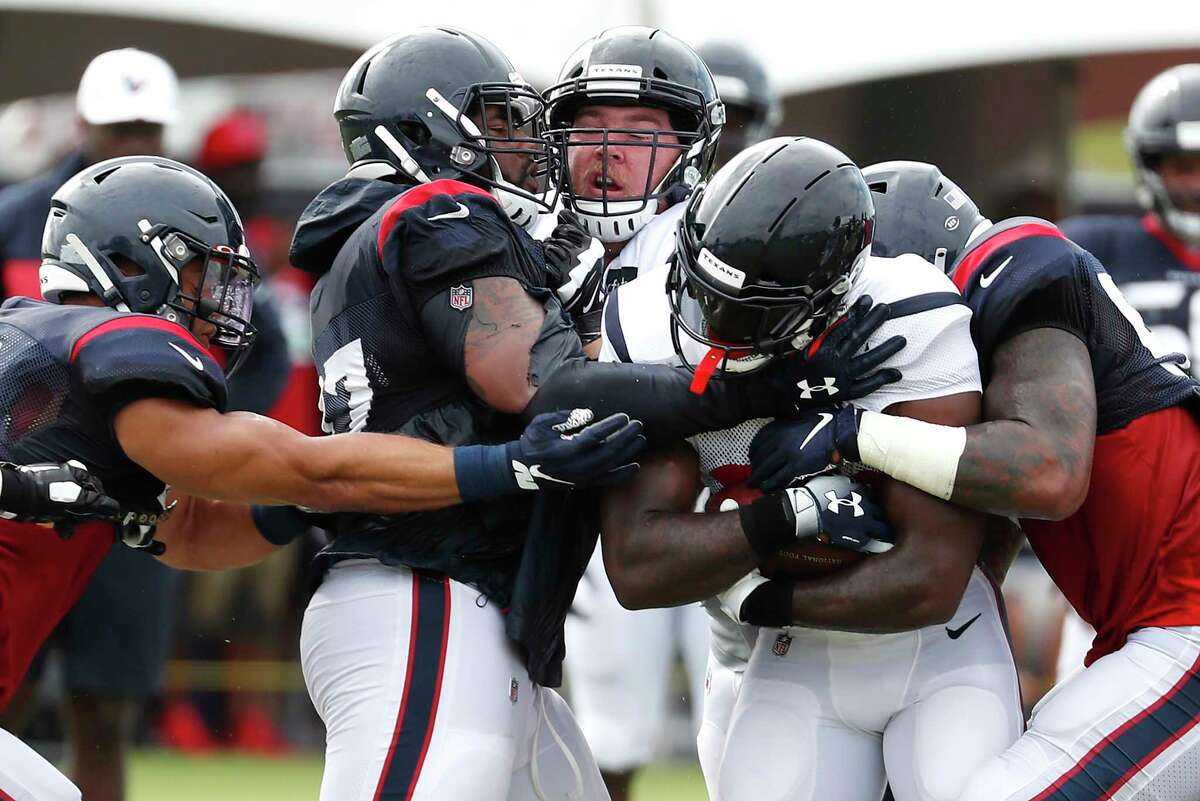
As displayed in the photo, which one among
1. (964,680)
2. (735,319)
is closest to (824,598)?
(964,680)

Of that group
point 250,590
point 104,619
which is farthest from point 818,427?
point 250,590

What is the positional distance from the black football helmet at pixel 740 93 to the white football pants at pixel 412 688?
9.30 feet

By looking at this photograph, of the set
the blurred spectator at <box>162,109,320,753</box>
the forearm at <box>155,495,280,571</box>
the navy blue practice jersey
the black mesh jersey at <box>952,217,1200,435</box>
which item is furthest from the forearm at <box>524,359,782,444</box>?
the blurred spectator at <box>162,109,320,753</box>

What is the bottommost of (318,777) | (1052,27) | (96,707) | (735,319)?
(318,777)

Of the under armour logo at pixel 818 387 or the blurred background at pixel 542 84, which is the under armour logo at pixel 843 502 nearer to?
the under armour logo at pixel 818 387

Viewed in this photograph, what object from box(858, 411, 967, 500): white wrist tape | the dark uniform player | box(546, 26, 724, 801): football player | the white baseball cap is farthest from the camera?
the dark uniform player

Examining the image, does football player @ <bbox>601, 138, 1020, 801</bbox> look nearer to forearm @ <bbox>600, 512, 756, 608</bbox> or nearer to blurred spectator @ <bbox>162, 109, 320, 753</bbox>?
forearm @ <bbox>600, 512, 756, 608</bbox>

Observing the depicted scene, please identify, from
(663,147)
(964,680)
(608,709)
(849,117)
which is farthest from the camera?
(849,117)

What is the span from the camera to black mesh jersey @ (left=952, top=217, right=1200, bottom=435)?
3.27 m

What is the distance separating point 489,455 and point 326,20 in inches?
195

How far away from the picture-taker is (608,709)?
5.24m

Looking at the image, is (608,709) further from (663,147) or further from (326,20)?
(326,20)

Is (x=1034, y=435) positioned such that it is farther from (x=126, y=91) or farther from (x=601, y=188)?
(x=126, y=91)

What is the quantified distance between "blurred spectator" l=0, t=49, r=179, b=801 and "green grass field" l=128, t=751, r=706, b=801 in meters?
1.35
